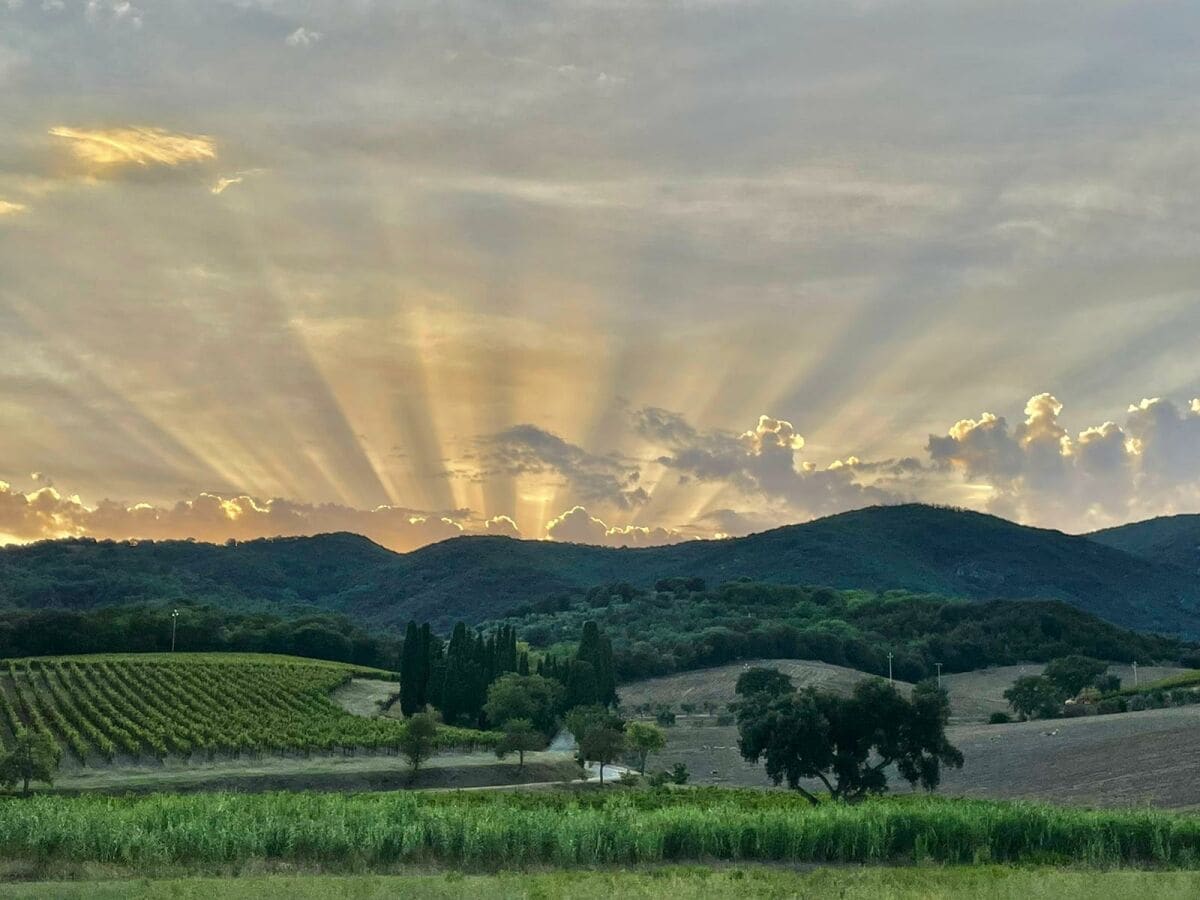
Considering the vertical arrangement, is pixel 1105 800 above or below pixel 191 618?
below

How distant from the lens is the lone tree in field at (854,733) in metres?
64.4

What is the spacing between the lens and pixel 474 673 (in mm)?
119062

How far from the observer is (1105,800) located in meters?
70.0

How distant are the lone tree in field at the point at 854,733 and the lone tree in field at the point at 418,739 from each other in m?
28.3

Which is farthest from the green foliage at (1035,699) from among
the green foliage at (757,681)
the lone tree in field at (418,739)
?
the lone tree in field at (418,739)

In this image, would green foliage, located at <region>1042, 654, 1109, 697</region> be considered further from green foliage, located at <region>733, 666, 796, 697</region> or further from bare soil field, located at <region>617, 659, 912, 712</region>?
green foliage, located at <region>733, 666, 796, 697</region>

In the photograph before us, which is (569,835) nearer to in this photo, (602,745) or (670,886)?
(670,886)

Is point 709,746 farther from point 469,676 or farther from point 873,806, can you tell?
point 873,806

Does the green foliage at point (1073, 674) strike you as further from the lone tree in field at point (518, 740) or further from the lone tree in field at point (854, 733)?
the lone tree in field at point (854, 733)

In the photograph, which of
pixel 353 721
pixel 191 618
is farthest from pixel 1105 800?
pixel 191 618

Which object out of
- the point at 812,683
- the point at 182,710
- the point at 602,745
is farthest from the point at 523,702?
the point at 812,683

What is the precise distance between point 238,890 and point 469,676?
85119 mm

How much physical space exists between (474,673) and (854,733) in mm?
60075

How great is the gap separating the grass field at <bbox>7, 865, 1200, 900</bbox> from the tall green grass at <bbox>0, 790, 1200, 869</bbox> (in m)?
3.49
